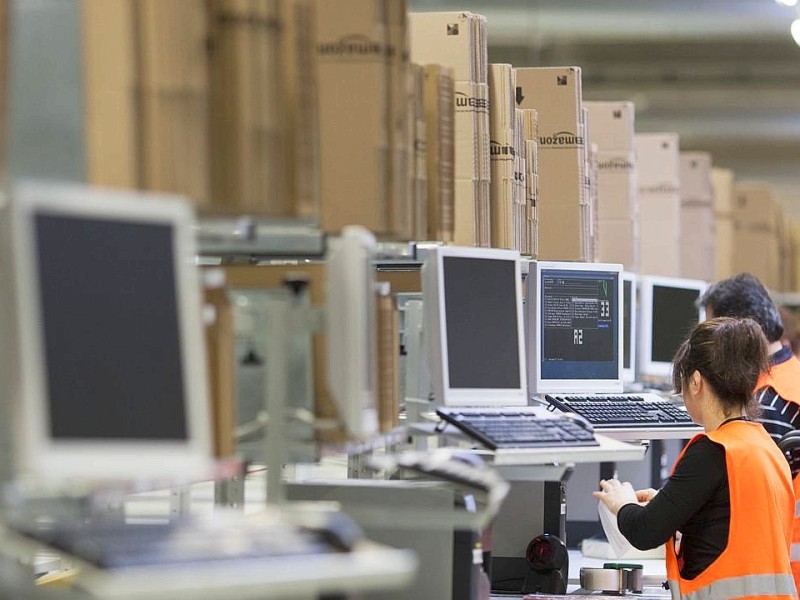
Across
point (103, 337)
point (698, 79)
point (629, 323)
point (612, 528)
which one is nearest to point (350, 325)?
point (103, 337)

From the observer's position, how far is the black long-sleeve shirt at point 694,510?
3.11 m

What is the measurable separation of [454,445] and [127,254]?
1.32m

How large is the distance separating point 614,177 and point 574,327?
4.92ft

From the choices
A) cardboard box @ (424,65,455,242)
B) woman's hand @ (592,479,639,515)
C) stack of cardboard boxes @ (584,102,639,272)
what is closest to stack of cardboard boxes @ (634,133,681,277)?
stack of cardboard boxes @ (584,102,639,272)

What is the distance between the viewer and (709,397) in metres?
3.24

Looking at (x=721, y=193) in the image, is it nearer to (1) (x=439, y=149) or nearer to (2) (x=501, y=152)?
(2) (x=501, y=152)

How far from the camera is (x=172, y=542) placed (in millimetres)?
1810

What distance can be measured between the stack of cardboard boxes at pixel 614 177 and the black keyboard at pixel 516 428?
7.70 ft

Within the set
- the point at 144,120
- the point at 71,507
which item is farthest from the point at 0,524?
the point at 144,120

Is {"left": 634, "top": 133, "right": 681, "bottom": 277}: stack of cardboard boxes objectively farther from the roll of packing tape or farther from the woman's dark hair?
the woman's dark hair

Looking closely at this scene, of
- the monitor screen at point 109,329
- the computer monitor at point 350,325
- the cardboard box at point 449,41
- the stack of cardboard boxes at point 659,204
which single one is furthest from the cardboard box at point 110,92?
the stack of cardboard boxes at point 659,204

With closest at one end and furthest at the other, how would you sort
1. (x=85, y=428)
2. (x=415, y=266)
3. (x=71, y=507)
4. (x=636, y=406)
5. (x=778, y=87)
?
1. (x=85, y=428)
2. (x=71, y=507)
3. (x=415, y=266)
4. (x=636, y=406)
5. (x=778, y=87)

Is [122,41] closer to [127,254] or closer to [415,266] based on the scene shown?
[127,254]

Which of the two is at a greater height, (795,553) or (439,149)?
(439,149)
